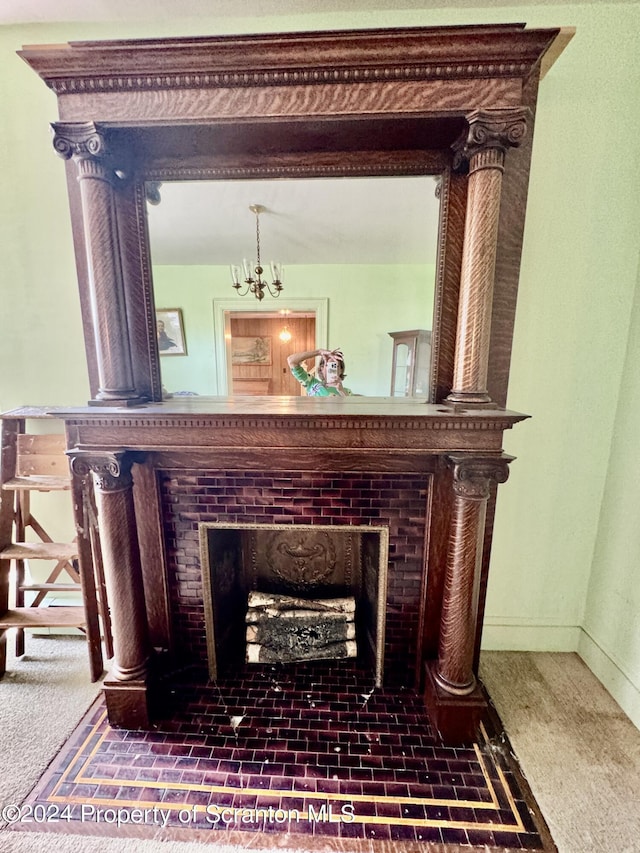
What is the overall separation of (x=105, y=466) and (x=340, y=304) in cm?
102

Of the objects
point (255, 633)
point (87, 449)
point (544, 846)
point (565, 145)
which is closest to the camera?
point (544, 846)

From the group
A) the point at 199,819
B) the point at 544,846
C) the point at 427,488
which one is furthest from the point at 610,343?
the point at 199,819

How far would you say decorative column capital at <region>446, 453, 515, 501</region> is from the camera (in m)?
1.19

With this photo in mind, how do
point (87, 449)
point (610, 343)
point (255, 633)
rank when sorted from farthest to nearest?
1. point (255, 633)
2. point (610, 343)
3. point (87, 449)

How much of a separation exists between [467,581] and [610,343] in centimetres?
114

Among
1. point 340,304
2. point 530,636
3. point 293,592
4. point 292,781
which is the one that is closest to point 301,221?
point 340,304

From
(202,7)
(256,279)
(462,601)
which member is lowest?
(462,601)

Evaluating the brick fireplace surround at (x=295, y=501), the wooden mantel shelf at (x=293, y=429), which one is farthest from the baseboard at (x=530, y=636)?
the wooden mantel shelf at (x=293, y=429)

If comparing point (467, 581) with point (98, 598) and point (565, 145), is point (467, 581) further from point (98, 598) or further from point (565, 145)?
point (565, 145)

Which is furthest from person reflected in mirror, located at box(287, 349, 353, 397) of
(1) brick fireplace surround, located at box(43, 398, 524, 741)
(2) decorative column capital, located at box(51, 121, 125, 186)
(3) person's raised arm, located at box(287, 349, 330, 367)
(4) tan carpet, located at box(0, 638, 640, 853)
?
(4) tan carpet, located at box(0, 638, 640, 853)

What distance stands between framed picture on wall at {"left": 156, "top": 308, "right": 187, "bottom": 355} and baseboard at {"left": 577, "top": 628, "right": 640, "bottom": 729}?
7.17 feet

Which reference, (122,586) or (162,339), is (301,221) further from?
(122,586)

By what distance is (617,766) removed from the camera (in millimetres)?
1283

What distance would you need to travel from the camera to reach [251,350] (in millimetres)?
1457
